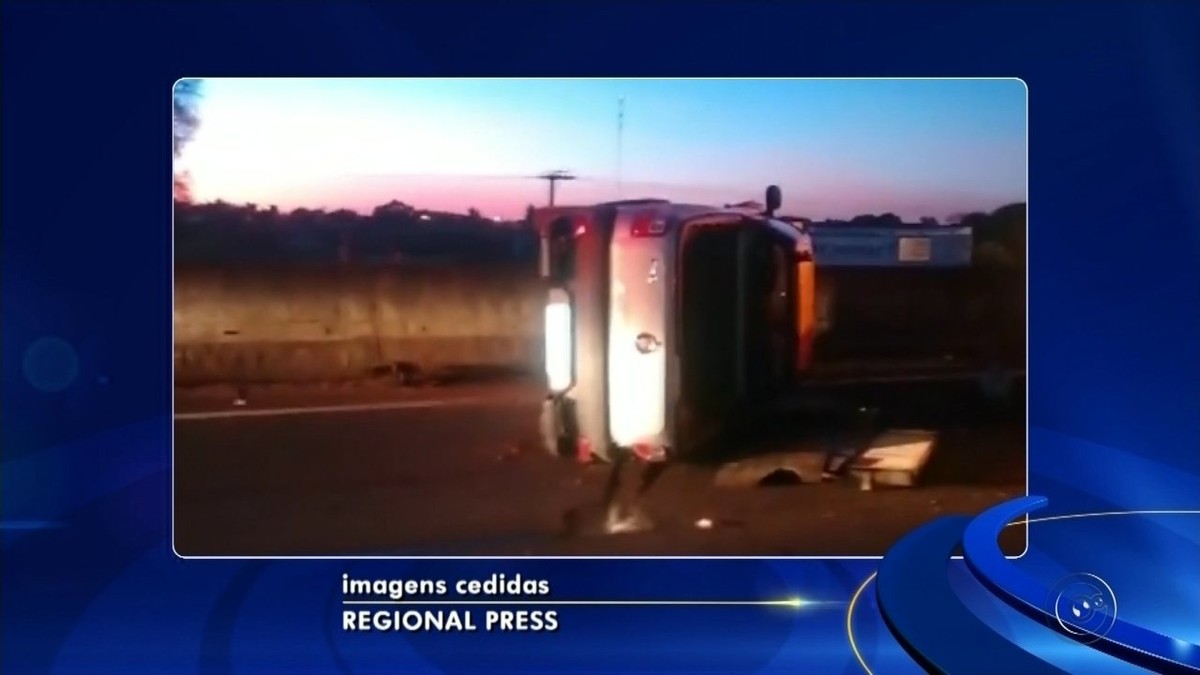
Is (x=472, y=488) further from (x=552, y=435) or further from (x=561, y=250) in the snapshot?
(x=561, y=250)

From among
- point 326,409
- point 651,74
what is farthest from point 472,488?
point 651,74

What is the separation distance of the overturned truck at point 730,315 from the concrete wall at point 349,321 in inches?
3.3

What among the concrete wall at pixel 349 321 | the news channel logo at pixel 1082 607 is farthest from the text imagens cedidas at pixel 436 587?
the news channel logo at pixel 1082 607

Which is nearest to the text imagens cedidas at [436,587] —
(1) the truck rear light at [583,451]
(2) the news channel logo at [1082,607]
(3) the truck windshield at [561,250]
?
(1) the truck rear light at [583,451]

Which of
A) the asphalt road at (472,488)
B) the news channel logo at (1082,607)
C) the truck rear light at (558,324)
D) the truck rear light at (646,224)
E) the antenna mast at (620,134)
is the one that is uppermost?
the antenna mast at (620,134)

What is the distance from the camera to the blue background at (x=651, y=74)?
195 centimetres

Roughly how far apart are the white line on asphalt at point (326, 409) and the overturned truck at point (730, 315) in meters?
0.17

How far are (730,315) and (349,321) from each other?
0.64 metres

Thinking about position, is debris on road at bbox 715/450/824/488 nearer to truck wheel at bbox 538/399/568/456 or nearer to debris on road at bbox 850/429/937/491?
debris on road at bbox 850/429/937/491

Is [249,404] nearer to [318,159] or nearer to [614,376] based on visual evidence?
[318,159]

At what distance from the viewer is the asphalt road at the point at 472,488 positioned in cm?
194

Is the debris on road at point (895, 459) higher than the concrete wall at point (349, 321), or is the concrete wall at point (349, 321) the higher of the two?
the concrete wall at point (349, 321)

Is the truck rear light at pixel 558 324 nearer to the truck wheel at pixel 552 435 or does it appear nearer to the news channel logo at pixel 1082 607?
the truck wheel at pixel 552 435

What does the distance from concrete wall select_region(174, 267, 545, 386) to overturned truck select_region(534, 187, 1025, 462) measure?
85 millimetres
